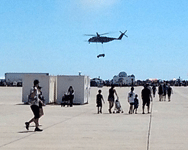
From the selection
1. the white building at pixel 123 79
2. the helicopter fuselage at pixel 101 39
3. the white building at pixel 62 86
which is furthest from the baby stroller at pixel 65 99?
the white building at pixel 123 79

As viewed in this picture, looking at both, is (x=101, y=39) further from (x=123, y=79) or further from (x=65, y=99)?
(x=123, y=79)

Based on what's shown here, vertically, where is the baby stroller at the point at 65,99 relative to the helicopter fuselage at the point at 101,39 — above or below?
below

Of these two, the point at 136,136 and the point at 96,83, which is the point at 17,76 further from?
the point at 136,136

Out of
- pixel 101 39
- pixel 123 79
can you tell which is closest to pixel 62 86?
pixel 101 39

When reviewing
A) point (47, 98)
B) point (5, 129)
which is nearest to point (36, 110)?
point (5, 129)

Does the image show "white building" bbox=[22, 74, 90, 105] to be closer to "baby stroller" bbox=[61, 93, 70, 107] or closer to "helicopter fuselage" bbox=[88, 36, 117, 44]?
"baby stroller" bbox=[61, 93, 70, 107]

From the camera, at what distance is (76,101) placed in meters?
28.8

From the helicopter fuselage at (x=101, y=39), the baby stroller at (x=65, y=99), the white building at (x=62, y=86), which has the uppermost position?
the helicopter fuselage at (x=101, y=39)

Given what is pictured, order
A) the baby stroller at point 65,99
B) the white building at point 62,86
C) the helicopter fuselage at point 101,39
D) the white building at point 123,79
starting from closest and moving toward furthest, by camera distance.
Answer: the baby stroller at point 65,99, the white building at point 62,86, the helicopter fuselage at point 101,39, the white building at point 123,79

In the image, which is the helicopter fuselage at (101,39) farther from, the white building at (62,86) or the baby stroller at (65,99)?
the baby stroller at (65,99)

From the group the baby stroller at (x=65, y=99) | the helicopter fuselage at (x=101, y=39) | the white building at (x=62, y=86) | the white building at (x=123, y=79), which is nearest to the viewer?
the baby stroller at (x=65, y=99)

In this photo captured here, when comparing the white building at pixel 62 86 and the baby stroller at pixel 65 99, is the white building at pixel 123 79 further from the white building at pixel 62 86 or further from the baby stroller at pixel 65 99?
the baby stroller at pixel 65 99

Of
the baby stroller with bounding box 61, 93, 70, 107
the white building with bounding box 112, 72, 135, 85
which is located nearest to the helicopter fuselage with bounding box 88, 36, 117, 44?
the baby stroller with bounding box 61, 93, 70, 107

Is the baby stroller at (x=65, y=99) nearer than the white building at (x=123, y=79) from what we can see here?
Yes
